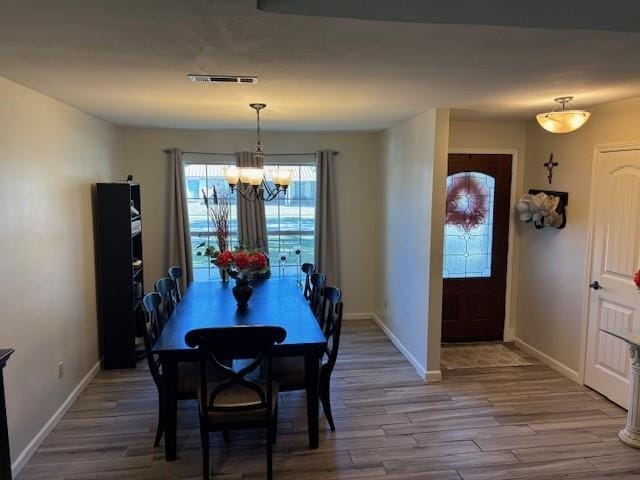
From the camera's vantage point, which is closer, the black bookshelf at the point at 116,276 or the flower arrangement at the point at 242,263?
the flower arrangement at the point at 242,263

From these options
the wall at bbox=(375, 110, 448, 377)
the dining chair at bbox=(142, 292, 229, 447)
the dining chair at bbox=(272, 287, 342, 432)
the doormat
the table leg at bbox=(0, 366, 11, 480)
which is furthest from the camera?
the doormat

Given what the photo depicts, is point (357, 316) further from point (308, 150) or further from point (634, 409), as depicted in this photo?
point (634, 409)

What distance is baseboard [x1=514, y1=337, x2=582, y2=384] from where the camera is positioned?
14.1 feet

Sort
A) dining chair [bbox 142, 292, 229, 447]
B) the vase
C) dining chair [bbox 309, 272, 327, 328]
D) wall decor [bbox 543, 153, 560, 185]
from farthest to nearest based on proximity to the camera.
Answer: wall decor [bbox 543, 153, 560, 185] < dining chair [bbox 309, 272, 327, 328] < the vase < dining chair [bbox 142, 292, 229, 447]

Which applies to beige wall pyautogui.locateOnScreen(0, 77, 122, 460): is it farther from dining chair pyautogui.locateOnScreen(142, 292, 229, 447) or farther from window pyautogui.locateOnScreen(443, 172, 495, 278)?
window pyautogui.locateOnScreen(443, 172, 495, 278)

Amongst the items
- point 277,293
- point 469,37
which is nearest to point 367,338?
point 277,293

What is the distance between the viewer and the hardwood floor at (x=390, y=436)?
115 inches

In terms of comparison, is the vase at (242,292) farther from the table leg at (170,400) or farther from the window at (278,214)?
the window at (278,214)

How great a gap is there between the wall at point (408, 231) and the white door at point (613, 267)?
1325 mm

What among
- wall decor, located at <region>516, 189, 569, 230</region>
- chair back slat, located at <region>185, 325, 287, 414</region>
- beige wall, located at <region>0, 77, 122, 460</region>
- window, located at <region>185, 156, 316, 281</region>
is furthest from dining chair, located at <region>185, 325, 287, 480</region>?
window, located at <region>185, 156, 316, 281</region>

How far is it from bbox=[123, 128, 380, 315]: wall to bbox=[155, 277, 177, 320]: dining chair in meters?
1.66

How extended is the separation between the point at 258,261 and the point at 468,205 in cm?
251

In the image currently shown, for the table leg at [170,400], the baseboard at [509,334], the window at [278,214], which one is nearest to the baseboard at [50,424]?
the table leg at [170,400]

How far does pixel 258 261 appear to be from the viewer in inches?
148
